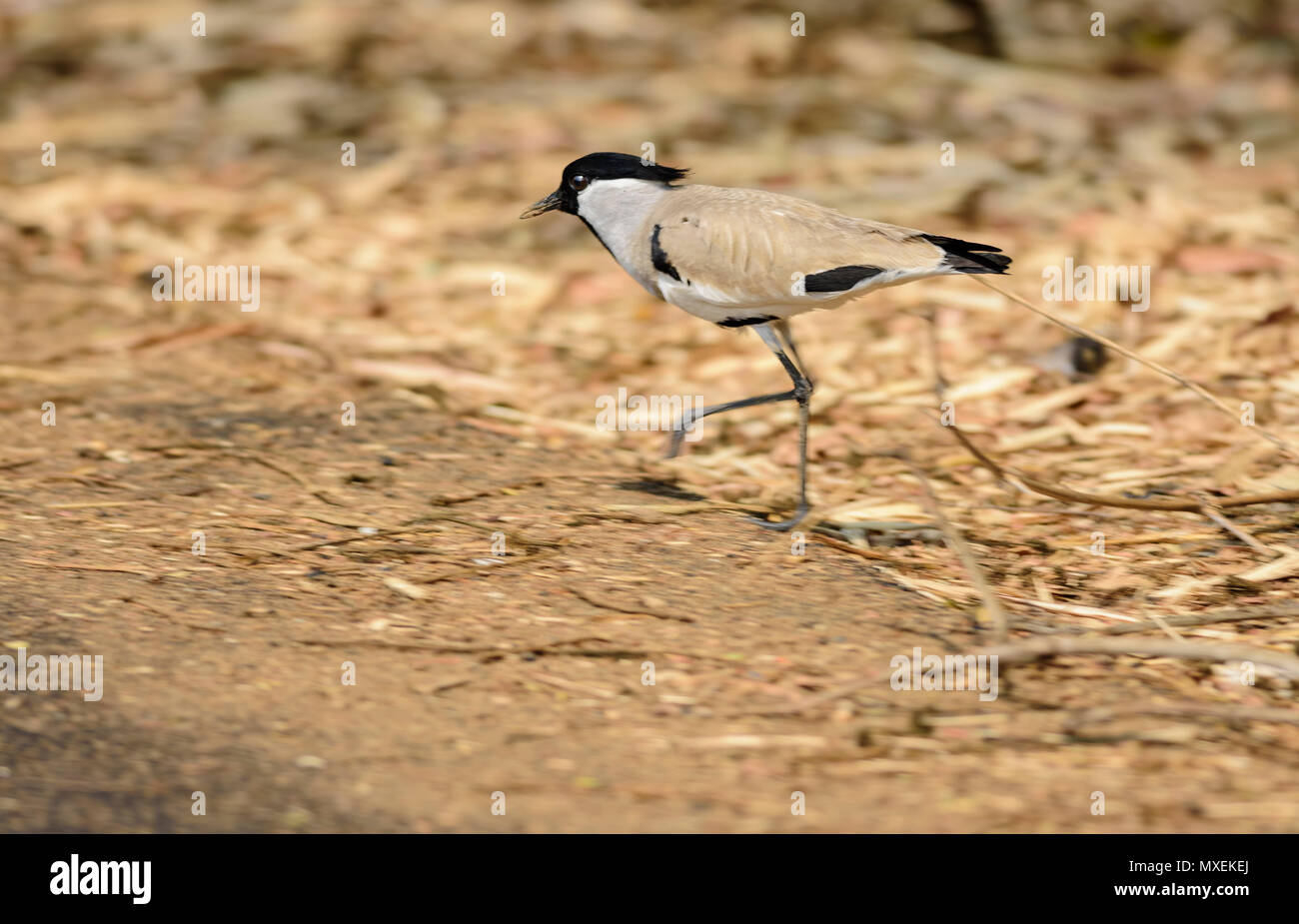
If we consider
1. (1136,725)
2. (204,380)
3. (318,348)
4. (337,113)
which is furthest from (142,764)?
(337,113)

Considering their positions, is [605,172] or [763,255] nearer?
[763,255]

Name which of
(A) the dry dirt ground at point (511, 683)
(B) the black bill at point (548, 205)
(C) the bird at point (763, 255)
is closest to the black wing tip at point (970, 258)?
(C) the bird at point (763, 255)

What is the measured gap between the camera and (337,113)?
773 cm

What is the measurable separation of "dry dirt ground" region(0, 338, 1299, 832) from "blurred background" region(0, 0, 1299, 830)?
0.05 metres

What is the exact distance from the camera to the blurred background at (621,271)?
420 centimetres

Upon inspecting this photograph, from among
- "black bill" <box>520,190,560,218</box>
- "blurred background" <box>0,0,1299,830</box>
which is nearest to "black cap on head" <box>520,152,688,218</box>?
"black bill" <box>520,190,560,218</box>

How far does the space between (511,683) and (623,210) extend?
5.63 ft

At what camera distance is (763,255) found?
3.72m

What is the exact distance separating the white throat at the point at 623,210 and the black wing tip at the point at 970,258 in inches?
33.5

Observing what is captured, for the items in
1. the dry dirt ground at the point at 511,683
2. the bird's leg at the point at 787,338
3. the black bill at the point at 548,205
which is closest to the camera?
the dry dirt ground at the point at 511,683

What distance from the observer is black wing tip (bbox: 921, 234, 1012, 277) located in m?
3.63

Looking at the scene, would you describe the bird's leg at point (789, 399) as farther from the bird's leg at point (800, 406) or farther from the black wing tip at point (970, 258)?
the black wing tip at point (970, 258)

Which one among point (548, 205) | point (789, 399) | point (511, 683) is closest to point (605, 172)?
point (548, 205)

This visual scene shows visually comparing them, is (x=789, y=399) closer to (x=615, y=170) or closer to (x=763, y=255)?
(x=763, y=255)
